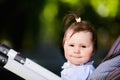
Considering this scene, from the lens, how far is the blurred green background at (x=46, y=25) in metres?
5.71

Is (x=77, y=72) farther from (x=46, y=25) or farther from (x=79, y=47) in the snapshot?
(x=46, y=25)

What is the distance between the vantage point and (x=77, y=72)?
3.00 meters

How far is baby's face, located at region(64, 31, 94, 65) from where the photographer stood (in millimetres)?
3008

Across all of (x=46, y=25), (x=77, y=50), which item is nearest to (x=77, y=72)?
(x=77, y=50)

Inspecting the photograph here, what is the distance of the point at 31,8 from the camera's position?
6074 millimetres

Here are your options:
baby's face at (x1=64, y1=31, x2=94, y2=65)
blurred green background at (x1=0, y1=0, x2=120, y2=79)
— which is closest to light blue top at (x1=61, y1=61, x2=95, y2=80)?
baby's face at (x1=64, y1=31, x2=94, y2=65)

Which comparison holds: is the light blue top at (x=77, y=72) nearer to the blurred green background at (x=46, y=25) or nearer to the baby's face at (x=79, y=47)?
the baby's face at (x=79, y=47)

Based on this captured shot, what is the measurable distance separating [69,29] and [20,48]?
3.22m

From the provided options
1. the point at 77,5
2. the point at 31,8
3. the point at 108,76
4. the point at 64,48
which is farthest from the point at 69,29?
the point at 31,8

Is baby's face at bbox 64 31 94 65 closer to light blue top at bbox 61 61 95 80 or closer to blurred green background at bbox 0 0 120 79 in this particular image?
light blue top at bbox 61 61 95 80

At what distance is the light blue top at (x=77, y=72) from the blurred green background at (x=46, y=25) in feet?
8.30

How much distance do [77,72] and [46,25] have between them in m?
2.80

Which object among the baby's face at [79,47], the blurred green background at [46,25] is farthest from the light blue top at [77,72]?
the blurred green background at [46,25]

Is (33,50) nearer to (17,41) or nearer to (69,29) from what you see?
(17,41)
